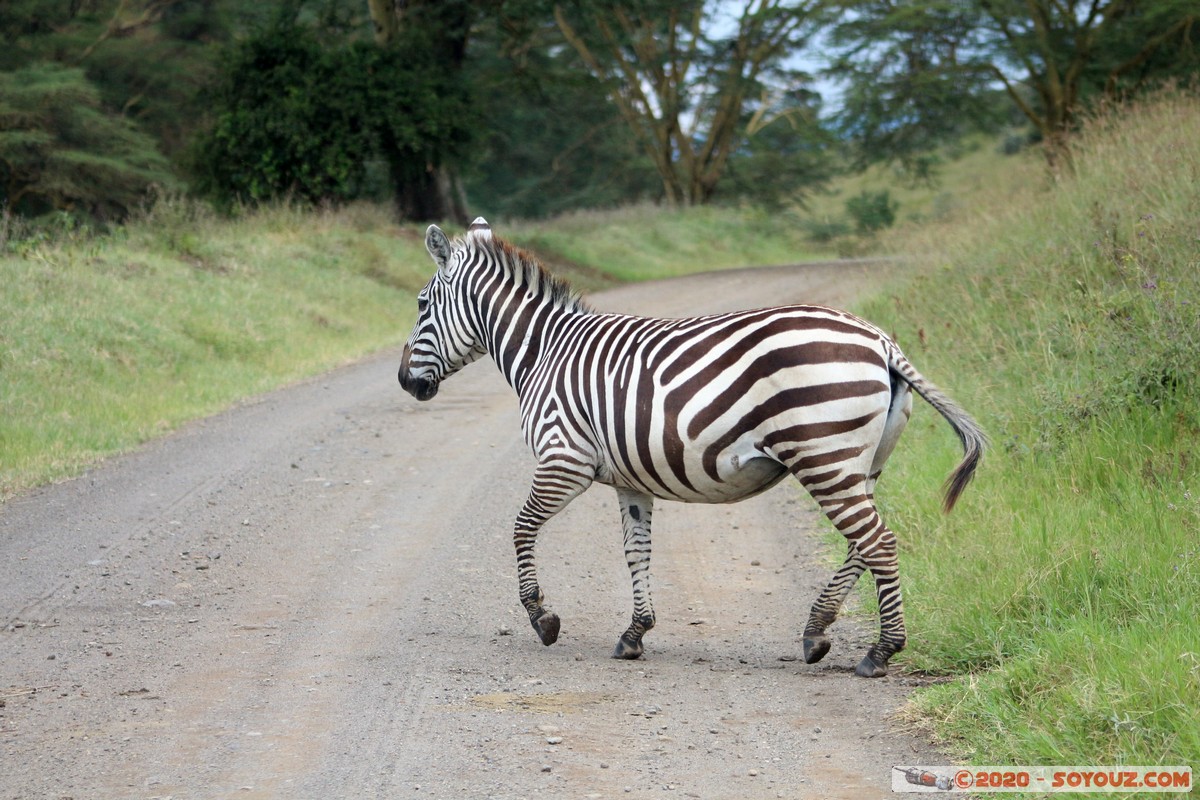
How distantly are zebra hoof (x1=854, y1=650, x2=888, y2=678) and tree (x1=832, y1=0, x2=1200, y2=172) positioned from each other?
1592 centimetres

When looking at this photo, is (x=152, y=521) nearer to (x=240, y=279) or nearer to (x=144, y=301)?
(x=144, y=301)

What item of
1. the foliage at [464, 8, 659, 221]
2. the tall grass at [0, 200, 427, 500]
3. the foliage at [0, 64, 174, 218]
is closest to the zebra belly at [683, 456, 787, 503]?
the tall grass at [0, 200, 427, 500]

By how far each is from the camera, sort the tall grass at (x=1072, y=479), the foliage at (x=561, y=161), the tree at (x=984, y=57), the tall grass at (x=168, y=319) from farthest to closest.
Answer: the foliage at (x=561, y=161)
the tree at (x=984, y=57)
the tall grass at (x=168, y=319)
the tall grass at (x=1072, y=479)

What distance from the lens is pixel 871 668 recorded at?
4957 millimetres

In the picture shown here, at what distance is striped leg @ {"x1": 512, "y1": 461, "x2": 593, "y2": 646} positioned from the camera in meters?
5.50

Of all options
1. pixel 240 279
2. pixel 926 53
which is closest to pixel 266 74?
pixel 240 279

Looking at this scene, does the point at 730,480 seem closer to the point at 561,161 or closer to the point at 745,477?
the point at 745,477

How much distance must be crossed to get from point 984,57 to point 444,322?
18609 millimetres

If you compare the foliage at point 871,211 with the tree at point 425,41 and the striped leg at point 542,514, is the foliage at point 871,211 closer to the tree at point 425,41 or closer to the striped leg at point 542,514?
the tree at point 425,41

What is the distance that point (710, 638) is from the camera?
5672 mm

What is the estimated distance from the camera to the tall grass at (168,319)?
1033 cm

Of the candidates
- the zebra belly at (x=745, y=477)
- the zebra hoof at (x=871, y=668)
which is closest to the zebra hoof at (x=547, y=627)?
the zebra belly at (x=745, y=477)

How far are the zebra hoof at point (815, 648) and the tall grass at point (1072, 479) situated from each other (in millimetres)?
365

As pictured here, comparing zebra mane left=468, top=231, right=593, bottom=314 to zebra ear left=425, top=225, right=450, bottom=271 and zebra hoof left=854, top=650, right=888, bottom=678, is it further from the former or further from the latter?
zebra hoof left=854, top=650, right=888, bottom=678
